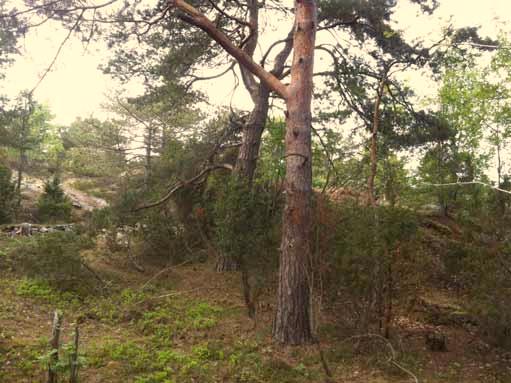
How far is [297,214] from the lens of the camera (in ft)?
18.6

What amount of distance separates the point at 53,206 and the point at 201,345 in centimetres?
1452

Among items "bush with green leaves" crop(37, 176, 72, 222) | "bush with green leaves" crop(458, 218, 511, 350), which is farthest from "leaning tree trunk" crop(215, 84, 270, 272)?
"bush with green leaves" crop(37, 176, 72, 222)

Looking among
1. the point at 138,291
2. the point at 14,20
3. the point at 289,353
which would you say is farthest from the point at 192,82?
the point at 289,353

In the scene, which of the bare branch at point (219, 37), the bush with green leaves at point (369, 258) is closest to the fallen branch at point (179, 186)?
the bare branch at point (219, 37)

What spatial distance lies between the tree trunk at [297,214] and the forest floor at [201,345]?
1.11 feet

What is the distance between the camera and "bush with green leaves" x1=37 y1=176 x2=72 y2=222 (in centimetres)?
1739

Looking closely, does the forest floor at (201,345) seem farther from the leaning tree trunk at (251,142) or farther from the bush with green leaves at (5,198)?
the bush with green leaves at (5,198)

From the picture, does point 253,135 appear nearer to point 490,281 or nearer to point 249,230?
point 249,230

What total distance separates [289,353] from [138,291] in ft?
13.0

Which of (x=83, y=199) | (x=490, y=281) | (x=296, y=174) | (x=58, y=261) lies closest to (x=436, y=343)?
(x=490, y=281)

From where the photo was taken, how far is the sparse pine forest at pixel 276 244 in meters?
5.18

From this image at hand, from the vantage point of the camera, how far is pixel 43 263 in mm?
7762

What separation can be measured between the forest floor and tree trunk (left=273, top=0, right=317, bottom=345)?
337 mm

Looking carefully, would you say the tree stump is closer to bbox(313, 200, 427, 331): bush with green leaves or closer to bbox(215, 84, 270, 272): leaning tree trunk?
bbox(313, 200, 427, 331): bush with green leaves
